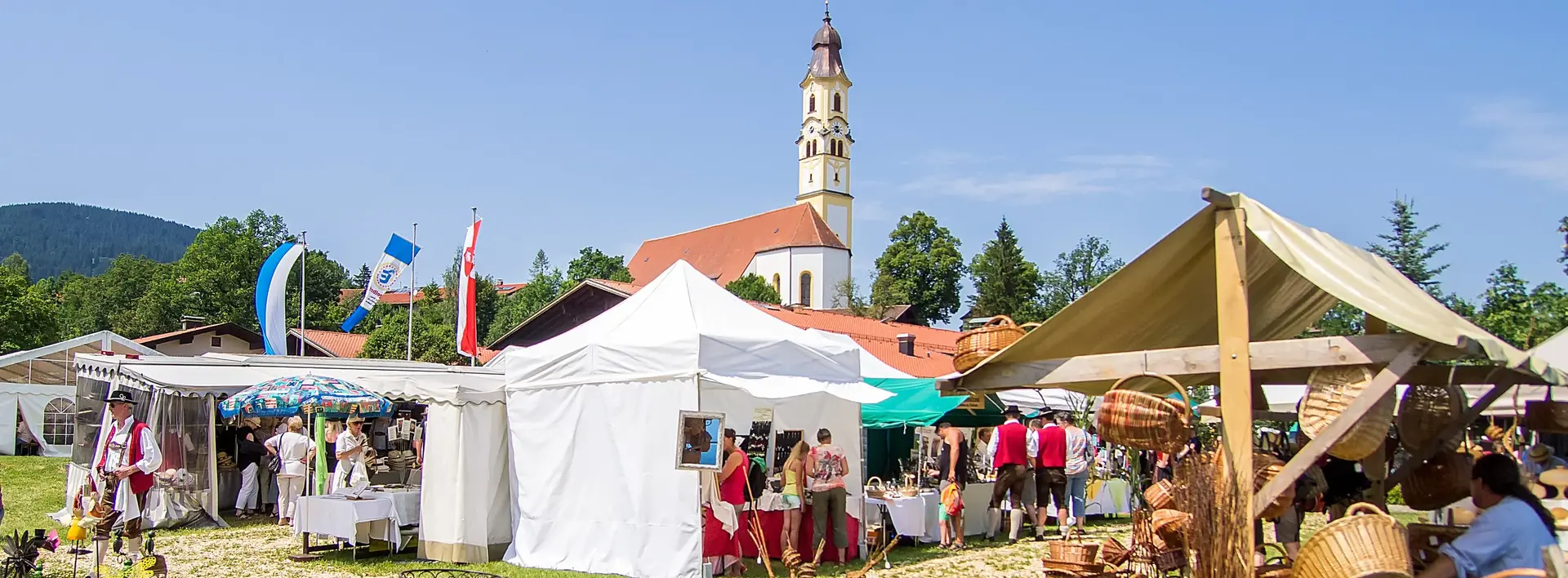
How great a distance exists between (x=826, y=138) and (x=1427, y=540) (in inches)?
2897

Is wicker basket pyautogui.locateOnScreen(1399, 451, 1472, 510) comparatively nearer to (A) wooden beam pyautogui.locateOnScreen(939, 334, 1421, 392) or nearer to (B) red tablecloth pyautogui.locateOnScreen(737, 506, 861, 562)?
(A) wooden beam pyautogui.locateOnScreen(939, 334, 1421, 392)

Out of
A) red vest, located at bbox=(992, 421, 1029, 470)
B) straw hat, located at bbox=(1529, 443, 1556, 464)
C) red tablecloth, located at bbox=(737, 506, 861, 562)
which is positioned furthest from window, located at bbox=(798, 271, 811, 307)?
red tablecloth, located at bbox=(737, 506, 861, 562)

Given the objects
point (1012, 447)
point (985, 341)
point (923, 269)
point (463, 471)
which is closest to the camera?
point (985, 341)

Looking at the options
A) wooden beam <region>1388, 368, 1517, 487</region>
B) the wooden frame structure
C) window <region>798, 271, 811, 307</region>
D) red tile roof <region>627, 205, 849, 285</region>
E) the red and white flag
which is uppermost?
red tile roof <region>627, 205, 849, 285</region>

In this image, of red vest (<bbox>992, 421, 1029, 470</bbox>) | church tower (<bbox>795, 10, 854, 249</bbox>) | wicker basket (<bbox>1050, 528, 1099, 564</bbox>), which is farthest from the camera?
church tower (<bbox>795, 10, 854, 249</bbox>)

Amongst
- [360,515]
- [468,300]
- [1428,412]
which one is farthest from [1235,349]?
[468,300]

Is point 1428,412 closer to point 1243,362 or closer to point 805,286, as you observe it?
point 1243,362

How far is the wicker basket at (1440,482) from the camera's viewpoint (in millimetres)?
6176

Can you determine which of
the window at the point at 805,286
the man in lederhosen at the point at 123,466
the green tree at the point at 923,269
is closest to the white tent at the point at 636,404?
the man in lederhosen at the point at 123,466

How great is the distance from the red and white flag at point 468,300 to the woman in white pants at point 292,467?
4.92 metres

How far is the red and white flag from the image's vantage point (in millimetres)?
19250

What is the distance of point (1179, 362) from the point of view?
5180mm

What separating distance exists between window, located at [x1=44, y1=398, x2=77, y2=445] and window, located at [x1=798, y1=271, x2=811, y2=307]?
150 ft

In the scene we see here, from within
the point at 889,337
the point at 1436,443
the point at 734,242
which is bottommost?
the point at 1436,443
